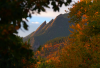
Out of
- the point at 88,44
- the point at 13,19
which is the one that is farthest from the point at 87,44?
the point at 13,19

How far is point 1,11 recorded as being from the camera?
2.88 meters

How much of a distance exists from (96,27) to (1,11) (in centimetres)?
1058

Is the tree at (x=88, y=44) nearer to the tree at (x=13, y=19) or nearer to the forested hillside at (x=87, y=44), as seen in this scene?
the forested hillside at (x=87, y=44)

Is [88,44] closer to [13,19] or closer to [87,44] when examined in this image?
[87,44]

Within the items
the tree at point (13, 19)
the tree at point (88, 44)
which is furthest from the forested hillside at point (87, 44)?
the tree at point (13, 19)

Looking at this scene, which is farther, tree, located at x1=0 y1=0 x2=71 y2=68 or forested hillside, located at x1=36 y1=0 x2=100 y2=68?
forested hillside, located at x1=36 y1=0 x2=100 y2=68

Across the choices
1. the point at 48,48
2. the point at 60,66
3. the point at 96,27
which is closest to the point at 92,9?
the point at 96,27

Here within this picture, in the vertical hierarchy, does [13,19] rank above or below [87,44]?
above

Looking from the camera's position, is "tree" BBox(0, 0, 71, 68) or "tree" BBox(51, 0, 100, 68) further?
"tree" BBox(51, 0, 100, 68)

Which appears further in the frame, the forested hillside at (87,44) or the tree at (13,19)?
the forested hillside at (87,44)

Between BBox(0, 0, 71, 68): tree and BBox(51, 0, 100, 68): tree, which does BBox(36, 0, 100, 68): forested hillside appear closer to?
BBox(51, 0, 100, 68): tree

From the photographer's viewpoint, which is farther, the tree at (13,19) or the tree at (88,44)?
the tree at (88,44)

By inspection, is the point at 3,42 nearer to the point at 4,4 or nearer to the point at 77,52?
the point at 4,4

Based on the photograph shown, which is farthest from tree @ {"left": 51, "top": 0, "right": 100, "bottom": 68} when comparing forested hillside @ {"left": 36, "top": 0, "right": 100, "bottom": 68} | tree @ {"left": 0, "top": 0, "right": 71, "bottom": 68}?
tree @ {"left": 0, "top": 0, "right": 71, "bottom": 68}
